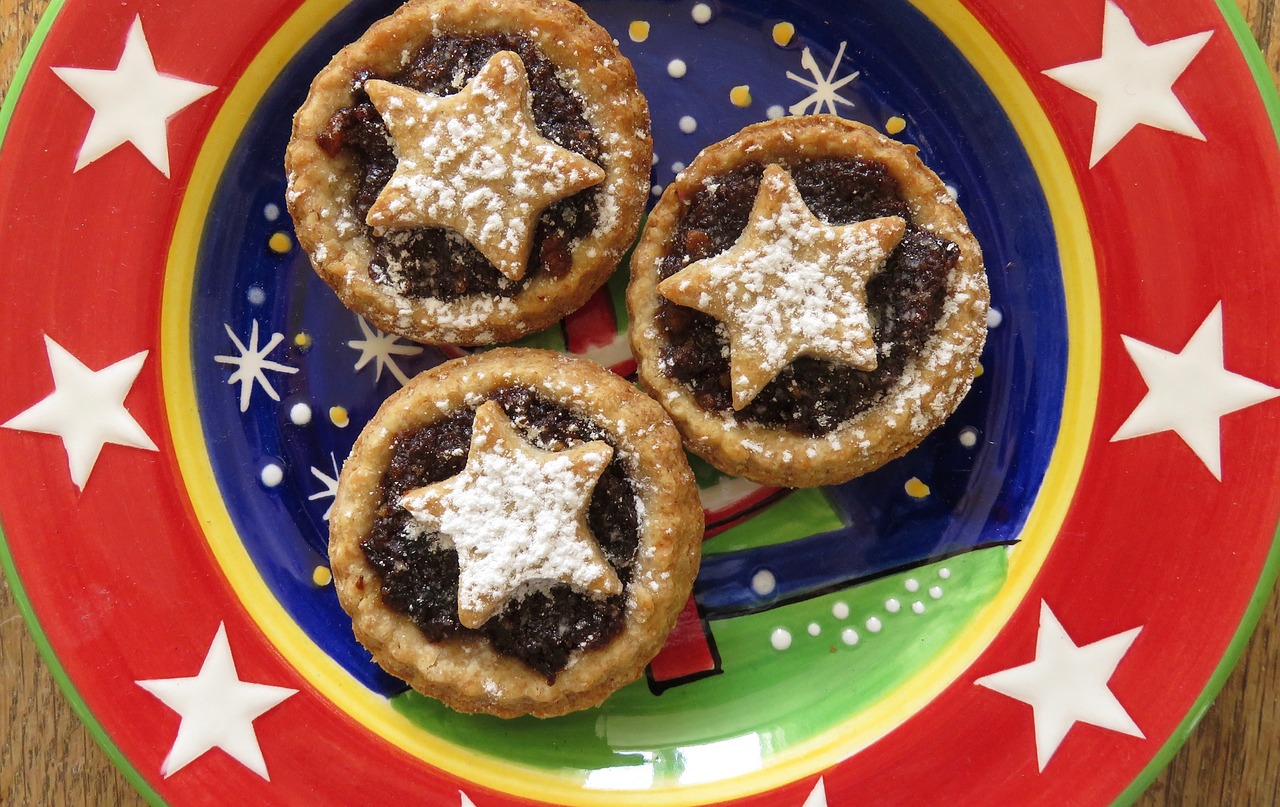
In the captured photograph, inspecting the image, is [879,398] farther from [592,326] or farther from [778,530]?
[592,326]

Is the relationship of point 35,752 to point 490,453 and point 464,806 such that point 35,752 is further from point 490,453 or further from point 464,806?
point 490,453

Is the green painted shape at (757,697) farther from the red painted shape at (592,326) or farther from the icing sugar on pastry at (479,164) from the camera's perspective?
the icing sugar on pastry at (479,164)

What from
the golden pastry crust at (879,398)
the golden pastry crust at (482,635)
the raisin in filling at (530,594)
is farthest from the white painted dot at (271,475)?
the golden pastry crust at (879,398)

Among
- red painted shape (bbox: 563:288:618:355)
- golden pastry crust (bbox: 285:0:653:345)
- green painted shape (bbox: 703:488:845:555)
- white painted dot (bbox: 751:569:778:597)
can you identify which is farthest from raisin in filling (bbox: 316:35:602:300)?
white painted dot (bbox: 751:569:778:597)

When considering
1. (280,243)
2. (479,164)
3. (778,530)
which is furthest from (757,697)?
(280,243)

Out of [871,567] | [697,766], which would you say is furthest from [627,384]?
[697,766]

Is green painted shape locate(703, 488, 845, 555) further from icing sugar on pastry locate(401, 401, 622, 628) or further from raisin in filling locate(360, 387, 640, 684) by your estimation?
icing sugar on pastry locate(401, 401, 622, 628)
